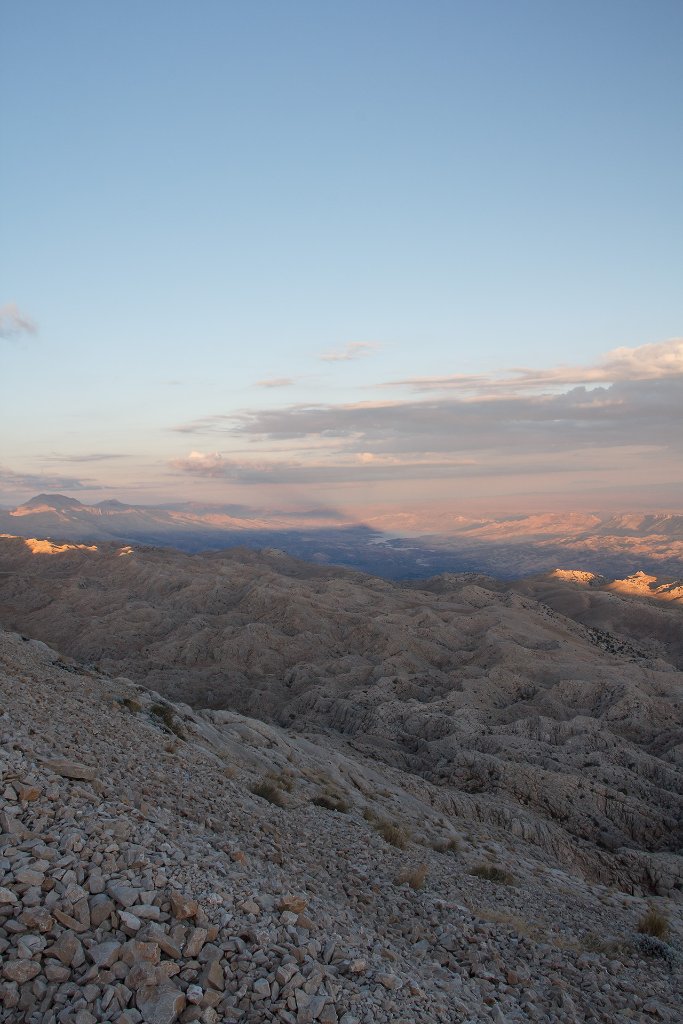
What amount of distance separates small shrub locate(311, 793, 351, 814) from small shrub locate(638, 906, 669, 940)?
6496 mm

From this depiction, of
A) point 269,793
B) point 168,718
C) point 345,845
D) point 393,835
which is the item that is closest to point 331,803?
point 393,835

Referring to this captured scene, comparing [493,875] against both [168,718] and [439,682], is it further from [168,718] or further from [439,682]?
[439,682]

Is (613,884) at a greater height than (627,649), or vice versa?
(613,884)

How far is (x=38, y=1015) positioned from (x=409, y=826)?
13.1 metres

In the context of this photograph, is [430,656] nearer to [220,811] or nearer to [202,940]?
[220,811]

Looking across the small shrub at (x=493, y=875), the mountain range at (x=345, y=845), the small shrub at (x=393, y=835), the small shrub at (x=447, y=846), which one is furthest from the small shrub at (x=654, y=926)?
the small shrub at (x=393, y=835)

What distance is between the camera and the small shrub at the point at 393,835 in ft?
45.2

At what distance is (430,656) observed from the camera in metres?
47.0

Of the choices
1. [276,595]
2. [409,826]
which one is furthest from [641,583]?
[409,826]

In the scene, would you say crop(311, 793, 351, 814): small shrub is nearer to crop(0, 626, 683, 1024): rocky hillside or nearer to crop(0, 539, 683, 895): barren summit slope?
crop(0, 626, 683, 1024): rocky hillside

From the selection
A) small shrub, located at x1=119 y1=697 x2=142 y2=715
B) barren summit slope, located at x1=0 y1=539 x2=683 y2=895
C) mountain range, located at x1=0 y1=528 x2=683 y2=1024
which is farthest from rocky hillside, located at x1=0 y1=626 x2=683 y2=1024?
barren summit slope, located at x1=0 y1=539 x2=683 y2=895

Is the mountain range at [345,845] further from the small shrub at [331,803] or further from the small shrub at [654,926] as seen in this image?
the small shrub at [331,803]

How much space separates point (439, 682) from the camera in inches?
1609

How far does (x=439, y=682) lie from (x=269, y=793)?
28.5 meters
